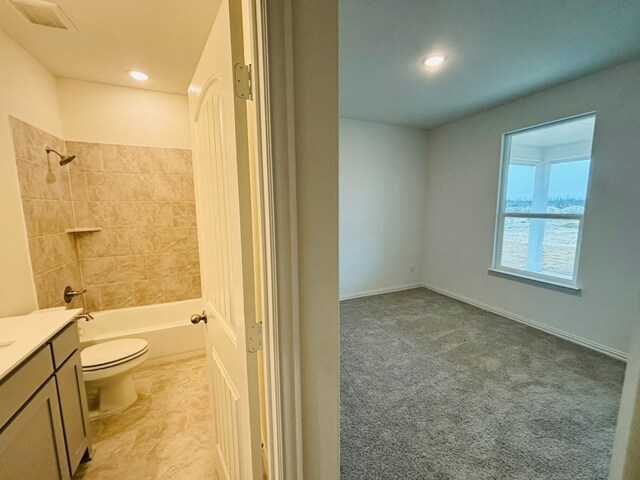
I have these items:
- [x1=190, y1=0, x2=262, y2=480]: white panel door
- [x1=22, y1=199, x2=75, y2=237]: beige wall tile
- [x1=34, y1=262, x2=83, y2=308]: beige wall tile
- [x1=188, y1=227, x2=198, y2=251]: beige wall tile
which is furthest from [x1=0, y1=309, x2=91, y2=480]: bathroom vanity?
[x1=188, y1=227, x2=198, y2=251]: beige wall tile

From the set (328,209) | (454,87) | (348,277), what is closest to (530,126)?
(454,87)

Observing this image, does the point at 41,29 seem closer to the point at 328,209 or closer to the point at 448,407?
the point at 328,209

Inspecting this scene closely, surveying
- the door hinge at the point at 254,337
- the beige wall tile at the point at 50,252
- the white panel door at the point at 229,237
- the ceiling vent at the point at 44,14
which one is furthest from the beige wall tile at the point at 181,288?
the door hinge at the point at 254,337

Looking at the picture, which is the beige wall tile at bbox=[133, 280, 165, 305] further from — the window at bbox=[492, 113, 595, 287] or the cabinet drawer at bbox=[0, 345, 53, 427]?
the window at bbox=[492, 113, 595, 287]

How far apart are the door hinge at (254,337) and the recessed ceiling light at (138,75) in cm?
266

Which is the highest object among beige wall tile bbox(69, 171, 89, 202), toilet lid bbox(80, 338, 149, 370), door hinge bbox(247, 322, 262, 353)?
beige wall tile bbox(69, 171, 89, 202)

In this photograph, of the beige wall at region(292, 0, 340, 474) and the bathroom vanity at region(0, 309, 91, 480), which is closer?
the beige wall at region(292, 0, 340, 474)

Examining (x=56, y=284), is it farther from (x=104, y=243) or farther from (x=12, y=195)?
(x=12, y=195)

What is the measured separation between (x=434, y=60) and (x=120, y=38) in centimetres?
237

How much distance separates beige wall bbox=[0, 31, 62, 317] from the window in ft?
14.9

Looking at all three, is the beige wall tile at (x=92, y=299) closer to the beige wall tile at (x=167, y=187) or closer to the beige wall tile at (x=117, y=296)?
the beige wall tile at (x=117, y=296)

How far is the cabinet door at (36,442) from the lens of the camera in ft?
3.03

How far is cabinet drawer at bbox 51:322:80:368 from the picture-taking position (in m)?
1.26

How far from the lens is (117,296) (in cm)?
274
